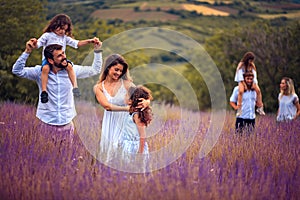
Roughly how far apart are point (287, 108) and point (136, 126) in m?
5.00

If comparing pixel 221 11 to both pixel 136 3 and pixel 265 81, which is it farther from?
pixel 265 81

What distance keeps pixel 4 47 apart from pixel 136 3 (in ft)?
102

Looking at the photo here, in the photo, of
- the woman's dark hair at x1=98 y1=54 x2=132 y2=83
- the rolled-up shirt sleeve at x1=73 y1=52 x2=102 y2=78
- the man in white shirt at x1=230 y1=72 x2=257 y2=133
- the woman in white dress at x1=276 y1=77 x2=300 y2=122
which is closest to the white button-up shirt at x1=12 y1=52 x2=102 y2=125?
the rolled-up shirt sleeve at x1=73 y1=52 x2=102 y2=78

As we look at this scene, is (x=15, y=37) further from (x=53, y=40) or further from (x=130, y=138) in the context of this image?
(x=130, y=138)

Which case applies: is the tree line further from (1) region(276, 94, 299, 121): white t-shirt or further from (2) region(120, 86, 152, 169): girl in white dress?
(1) region(276, 94, 299, 121): white t-shirt

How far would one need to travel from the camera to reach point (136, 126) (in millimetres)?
4465

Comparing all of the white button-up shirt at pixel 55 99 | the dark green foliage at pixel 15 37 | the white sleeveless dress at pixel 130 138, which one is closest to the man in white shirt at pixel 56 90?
the white button-up shirt at pixel 55 99

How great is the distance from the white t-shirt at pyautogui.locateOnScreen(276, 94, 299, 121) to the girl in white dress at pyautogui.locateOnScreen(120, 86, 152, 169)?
486 centimetres

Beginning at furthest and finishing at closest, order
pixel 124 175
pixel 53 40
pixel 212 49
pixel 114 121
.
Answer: pixel 212 49 < pixel 53 40 < pixel 114 121 < pixel 124 175

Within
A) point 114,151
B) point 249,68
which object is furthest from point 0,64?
point 114,151

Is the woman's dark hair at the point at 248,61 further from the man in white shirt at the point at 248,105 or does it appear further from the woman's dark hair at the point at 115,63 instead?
the woman's dark hair at the point at 115,63

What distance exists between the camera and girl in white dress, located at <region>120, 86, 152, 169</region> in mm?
4355

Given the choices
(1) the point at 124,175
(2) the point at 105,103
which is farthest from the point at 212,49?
(1) the point at 124,175

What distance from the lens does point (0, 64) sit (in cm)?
1205
